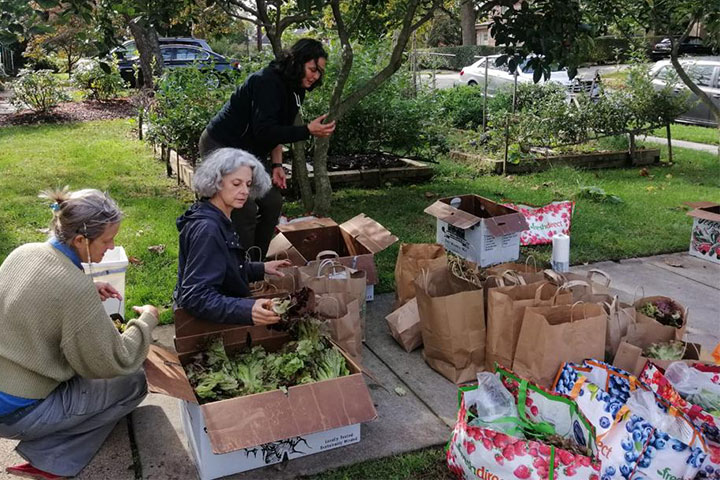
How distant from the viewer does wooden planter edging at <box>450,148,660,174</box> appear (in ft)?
29.4

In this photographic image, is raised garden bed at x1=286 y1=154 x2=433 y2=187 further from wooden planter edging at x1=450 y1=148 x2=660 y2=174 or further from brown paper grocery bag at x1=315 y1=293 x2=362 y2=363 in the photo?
brown paper grocery bag at x1=315 y1=293 x2=362 y2=363

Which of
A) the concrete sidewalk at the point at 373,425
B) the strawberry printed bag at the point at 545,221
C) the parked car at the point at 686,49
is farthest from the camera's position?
the parked car at the point at 686,49

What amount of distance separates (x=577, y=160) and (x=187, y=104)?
5.45m

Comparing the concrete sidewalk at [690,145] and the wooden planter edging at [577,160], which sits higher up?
the wooden planter edging at [577,160]

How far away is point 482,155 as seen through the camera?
9414 mm

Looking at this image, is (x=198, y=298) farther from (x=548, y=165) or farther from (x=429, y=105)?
(x=548, y=165)

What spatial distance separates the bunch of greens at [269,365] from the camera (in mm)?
2936

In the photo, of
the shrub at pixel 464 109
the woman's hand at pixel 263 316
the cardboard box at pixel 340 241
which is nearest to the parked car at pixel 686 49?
the shrub at pixel 464 109

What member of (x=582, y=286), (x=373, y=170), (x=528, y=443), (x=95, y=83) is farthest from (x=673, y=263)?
(x=95, y=83)

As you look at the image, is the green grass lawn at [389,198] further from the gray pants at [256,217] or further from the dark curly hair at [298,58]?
the dark curly hair at [298,58]

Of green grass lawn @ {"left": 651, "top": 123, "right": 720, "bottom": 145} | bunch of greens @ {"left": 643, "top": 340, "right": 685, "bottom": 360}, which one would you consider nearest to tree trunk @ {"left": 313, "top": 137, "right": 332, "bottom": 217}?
bunch of greens @ {"left": 643, "top": 340, "right": 685, "bottom": 360}

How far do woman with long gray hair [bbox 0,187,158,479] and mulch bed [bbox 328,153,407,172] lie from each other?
5.50 m

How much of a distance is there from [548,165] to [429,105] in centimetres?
209

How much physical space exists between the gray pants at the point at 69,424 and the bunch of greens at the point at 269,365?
1.25ft
